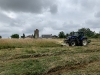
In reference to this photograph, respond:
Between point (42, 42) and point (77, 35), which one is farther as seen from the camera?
point (77, 35)

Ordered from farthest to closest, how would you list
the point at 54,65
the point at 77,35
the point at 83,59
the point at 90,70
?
the point at 77,35 → the point at 83,59 → the point at 54,65 → the point at 90,70

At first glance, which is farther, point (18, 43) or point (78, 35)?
point (78, 35)

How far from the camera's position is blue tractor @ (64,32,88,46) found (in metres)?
17.5

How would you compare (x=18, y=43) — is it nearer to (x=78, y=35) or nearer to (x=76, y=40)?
(x=76, y=40)

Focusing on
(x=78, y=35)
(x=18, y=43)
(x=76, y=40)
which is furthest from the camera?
(x=78, y=35)

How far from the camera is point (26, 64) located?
705cm

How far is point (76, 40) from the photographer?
58.7 feet

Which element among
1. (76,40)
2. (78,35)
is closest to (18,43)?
(76,40)

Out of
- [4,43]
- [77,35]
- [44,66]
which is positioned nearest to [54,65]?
[44,66]

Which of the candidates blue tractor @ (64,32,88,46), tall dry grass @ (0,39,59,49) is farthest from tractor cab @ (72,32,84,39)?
tall dry grass @ (0,39,59,49)

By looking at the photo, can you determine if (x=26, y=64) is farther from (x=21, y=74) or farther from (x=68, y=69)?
(x=68, y=69)

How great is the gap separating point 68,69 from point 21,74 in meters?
1.89

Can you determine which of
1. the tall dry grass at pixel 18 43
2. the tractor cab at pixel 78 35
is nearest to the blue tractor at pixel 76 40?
the tractor cab at pixel 78 35

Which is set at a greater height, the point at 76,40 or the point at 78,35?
the point at 78,35
